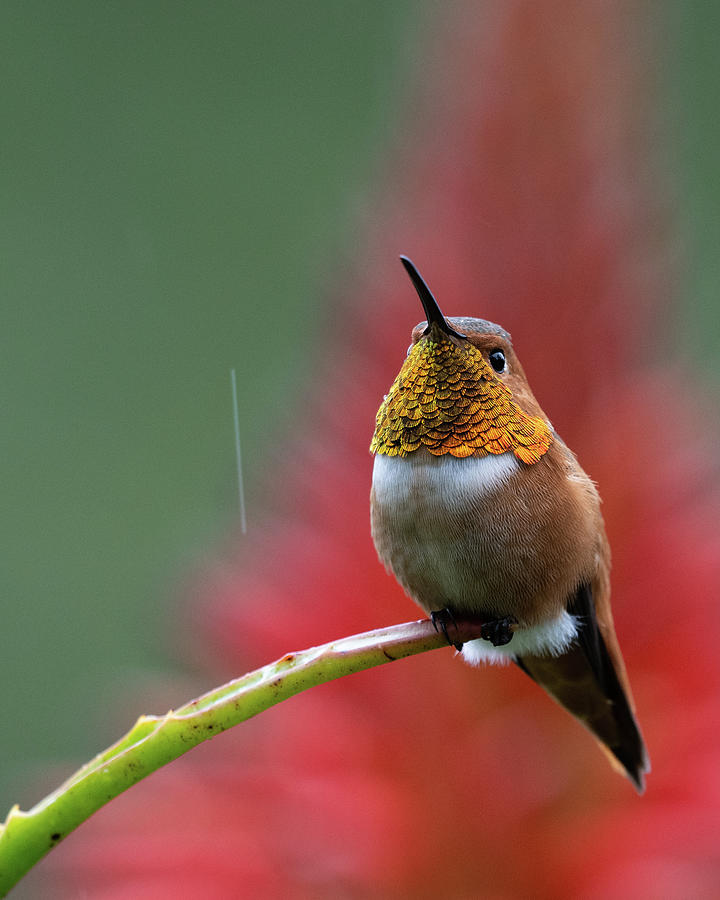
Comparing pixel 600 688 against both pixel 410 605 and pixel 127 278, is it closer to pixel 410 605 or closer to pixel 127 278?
A: pixel 410 605

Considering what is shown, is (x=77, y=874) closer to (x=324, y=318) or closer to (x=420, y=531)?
(x=324, y=318)

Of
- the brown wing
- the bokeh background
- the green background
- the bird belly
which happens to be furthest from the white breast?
the green background

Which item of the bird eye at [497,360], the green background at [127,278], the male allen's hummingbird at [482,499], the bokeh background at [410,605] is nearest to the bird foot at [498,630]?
the male allen's hummingbird at [482,499]

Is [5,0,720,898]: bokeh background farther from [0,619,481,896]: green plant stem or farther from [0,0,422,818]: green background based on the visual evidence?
[0,0,422,818]: green background

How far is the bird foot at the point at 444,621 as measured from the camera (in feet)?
1.13

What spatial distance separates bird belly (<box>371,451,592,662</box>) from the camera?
39 cm

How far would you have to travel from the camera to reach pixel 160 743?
11.9 inches

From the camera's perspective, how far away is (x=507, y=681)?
0.79m

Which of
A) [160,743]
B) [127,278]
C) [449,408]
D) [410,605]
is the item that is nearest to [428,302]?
[449,408]

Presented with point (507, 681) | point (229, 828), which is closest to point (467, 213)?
point (507, 681)

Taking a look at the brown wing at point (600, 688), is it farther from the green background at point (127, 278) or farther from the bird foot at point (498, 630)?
the green background at point (127, 278)

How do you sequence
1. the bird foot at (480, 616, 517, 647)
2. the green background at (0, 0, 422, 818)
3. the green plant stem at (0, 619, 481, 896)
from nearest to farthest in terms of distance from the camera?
the green plant stem at (0, 619, 481, 896), the bird foot at (480, 616, 517, 647), the green background at (0, 0, 422, 818)

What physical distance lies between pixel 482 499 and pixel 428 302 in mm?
86

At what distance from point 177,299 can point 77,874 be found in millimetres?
1972
